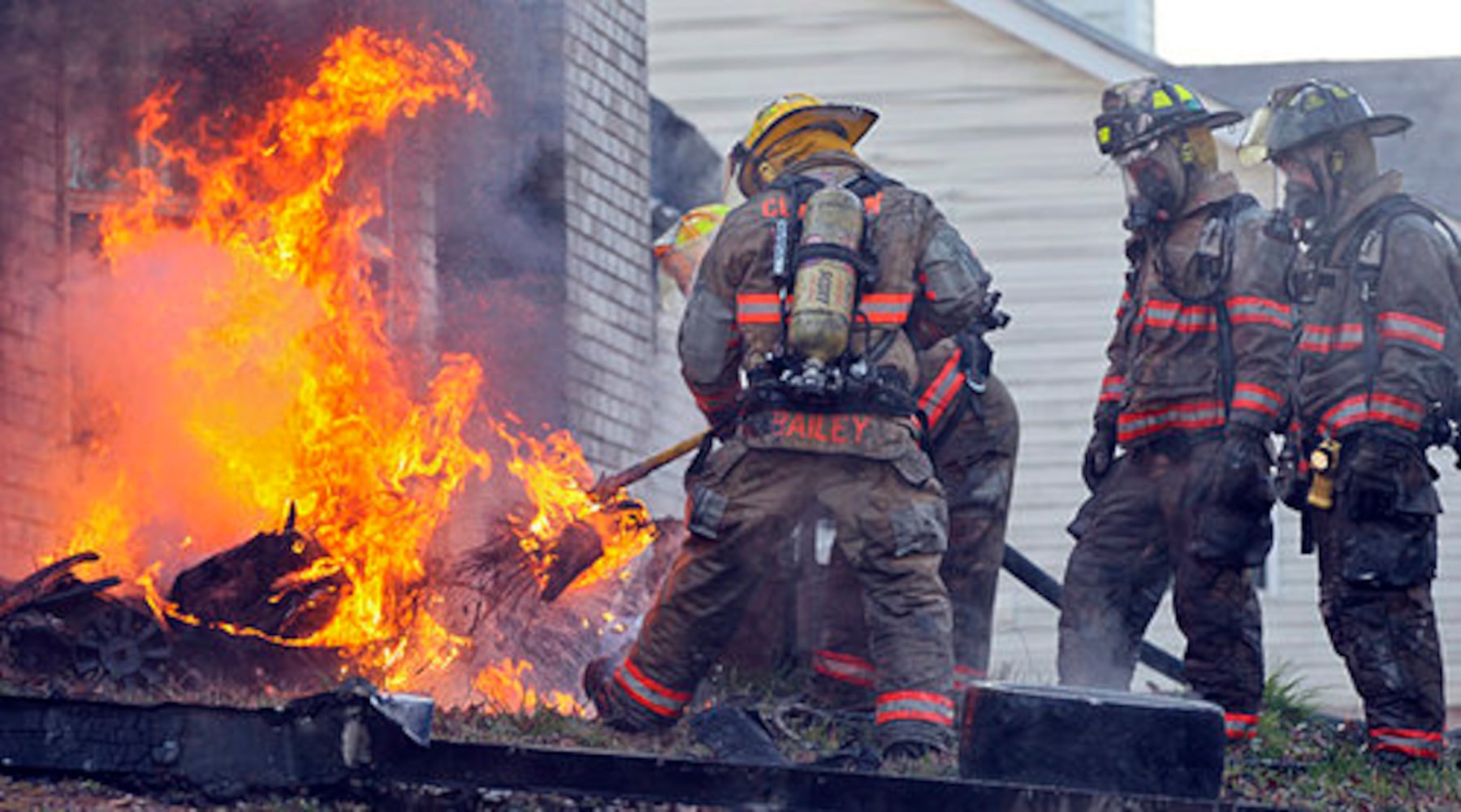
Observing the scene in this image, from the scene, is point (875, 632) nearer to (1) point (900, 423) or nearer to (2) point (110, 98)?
(1) point (900, 423)

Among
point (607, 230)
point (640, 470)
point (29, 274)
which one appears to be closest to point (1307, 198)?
point (640, 470)

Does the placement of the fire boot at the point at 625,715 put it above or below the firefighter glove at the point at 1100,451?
below

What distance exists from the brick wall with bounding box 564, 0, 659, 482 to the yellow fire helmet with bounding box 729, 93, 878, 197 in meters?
2.88

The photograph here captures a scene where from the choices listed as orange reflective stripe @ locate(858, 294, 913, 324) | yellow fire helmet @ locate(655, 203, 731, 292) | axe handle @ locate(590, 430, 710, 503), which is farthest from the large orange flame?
orange reflective stripe @ locate(858, 294, 913, 324)

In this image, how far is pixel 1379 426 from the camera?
29.1 feet

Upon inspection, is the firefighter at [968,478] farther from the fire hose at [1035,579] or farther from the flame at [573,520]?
the flame at [573,520]

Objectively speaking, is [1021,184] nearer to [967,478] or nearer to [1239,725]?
[967,478]

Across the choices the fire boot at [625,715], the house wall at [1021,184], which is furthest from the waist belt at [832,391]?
the house wall at [1021,184]

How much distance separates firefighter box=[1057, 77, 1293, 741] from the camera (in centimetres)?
917

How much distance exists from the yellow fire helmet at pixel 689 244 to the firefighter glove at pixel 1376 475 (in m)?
2.92

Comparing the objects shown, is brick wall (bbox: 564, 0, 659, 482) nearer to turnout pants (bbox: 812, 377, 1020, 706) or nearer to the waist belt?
turnout pants (bbox: 812, 377, 1020, 706)

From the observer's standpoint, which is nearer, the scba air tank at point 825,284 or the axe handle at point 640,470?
the scba air tank at point 825,284

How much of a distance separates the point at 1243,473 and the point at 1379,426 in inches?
20.8

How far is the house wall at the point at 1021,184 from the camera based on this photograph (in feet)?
62.0
